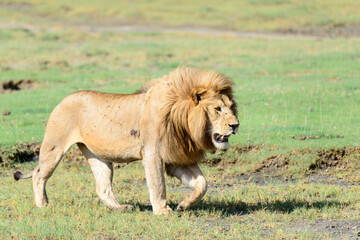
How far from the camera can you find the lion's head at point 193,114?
6.96m

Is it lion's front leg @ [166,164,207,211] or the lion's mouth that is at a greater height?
the lion's mouth

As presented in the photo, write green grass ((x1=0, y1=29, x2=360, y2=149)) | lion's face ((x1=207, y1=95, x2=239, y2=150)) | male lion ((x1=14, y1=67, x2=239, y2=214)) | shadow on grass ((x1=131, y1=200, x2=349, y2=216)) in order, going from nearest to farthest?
lion's face ((x1=207, y1=95, x2=239, y2=150)), male lion ((x1=14, y1=67, x2=239, y2=214)), shadow on grass ((x1=131, y1=200, x2=349, y2=216)), green grass ((x1=0, y1=29, x2=360, y2=149))

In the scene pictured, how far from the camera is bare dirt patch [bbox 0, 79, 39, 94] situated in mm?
18406

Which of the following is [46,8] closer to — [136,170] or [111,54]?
[111,54]

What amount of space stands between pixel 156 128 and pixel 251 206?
5.12 feet

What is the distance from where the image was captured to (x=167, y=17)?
42.3 meters

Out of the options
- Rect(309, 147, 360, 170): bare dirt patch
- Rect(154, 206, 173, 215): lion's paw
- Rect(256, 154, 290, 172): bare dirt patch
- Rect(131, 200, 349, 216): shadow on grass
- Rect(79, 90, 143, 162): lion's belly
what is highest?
Rect(79, 90, 143, 162): lion's belly

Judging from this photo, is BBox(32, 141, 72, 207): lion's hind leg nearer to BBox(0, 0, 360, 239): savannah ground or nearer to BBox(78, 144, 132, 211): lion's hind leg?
BBox(0, 0, 360, 239): savannah ground

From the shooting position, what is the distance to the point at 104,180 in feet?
26.0

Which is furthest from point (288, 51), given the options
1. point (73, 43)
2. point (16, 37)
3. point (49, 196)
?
point (49, 196)

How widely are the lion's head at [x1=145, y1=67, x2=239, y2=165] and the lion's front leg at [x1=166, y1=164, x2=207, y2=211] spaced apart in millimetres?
150

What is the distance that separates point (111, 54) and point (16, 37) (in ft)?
26.6

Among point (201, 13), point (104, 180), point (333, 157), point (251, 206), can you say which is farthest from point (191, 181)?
point (201, 13)

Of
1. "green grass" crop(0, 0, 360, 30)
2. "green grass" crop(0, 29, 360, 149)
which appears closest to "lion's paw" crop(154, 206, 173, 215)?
"green grass" crop(0, 29, 360, 149)
